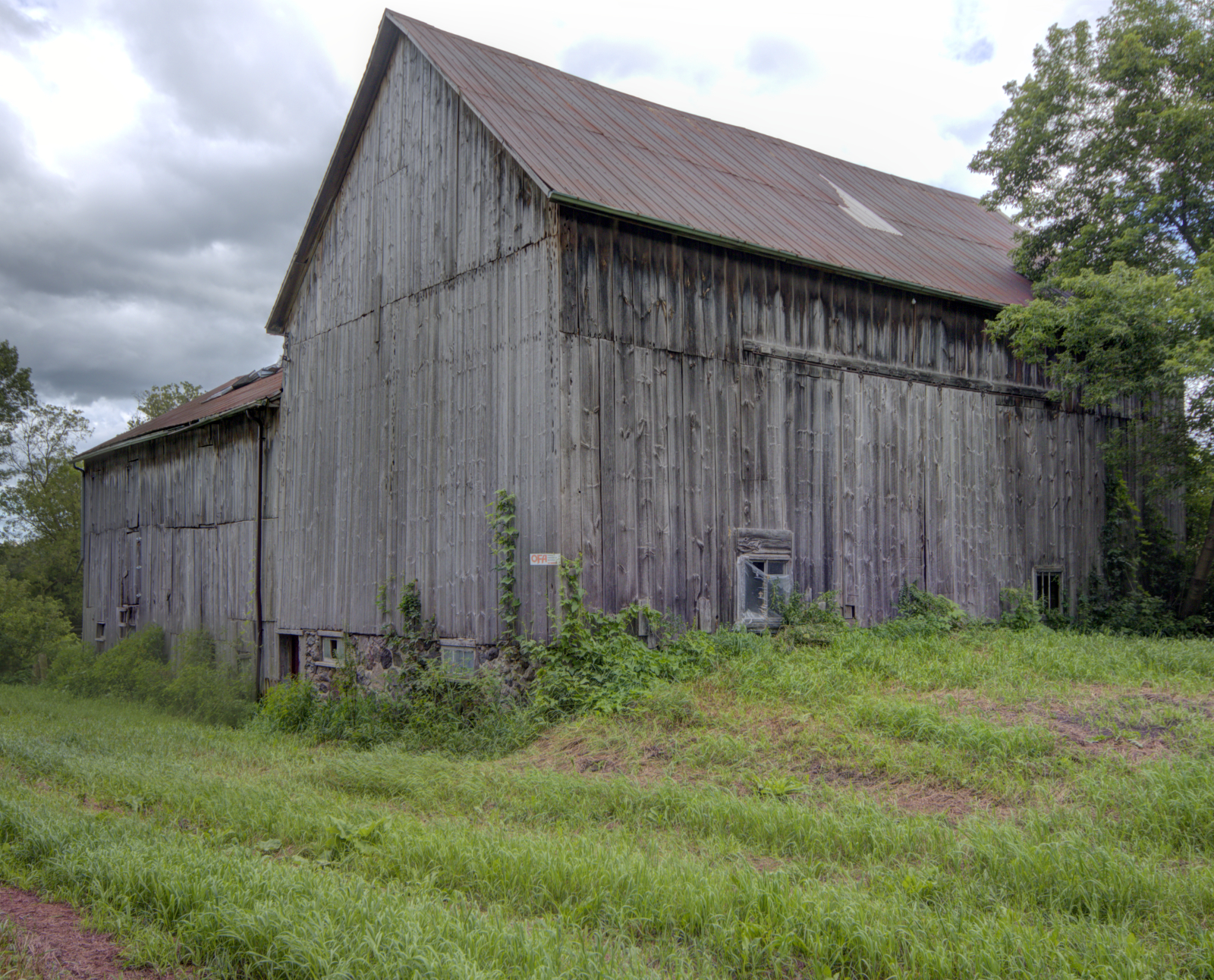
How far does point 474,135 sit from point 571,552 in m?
6.20

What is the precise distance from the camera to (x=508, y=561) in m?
11.8

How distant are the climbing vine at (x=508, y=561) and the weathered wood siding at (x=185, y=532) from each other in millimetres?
7528

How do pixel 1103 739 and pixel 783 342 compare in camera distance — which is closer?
pixel 1103 739

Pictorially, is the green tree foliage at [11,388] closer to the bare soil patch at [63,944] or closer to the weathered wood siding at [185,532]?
the weathered wood siding at [185,532]

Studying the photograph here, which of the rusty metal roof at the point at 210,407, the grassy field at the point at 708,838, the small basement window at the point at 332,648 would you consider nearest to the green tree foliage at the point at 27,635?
the rusty metal roof at the point at 210,407

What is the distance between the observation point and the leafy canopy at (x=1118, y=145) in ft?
55.7

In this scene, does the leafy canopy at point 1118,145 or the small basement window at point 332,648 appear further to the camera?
the leafy canopy at point 1118,145

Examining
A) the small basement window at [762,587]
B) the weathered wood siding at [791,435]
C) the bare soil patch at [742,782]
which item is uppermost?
the weathered wood siding at [791,435]

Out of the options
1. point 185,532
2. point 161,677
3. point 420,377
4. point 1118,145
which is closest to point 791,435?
point 420,377

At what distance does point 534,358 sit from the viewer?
38.9ft

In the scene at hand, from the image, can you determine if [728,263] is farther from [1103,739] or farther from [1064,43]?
[1064,43]

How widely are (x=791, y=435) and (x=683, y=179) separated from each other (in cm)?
434

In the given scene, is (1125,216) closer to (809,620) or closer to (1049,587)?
(1049,587)

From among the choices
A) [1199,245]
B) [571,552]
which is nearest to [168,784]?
[571,552]
